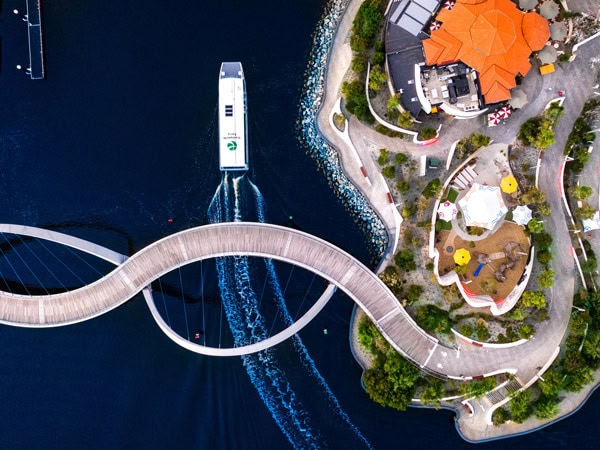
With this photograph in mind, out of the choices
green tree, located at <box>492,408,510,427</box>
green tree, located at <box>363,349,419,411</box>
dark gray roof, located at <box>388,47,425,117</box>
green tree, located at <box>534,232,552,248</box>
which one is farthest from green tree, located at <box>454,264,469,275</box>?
dark gray roof, located at <box>388,47,425,117</box>

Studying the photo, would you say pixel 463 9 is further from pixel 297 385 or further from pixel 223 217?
pixel 297 385

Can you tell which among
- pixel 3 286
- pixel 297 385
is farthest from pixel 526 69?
pixel 3 286

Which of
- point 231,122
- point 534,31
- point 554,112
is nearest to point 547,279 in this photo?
point 554,112

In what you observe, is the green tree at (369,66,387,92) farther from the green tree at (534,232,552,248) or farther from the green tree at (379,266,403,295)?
the green tree at (534,232,552,248)

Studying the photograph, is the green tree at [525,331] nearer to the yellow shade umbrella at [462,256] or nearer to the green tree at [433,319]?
the green tree at [433,319]

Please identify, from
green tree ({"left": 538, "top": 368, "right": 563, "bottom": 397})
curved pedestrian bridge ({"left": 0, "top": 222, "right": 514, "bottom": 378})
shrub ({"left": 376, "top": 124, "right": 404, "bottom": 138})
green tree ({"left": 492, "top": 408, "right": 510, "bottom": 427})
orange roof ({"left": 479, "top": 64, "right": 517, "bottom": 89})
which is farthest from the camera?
shrub ({"left": 376, "top": 124, "right": 404, "bottom": 138})
